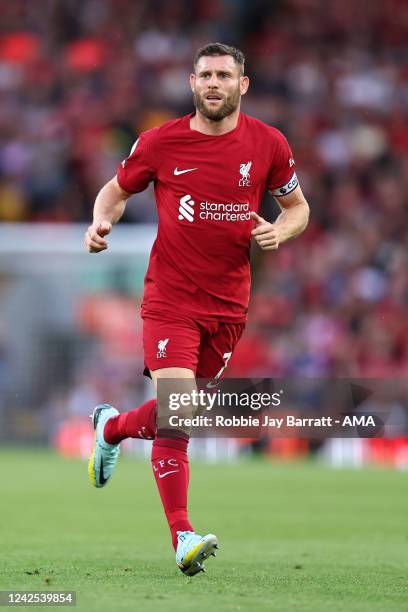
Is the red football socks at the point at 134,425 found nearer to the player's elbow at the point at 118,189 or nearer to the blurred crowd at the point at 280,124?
the player's elbow at the point at 118,189

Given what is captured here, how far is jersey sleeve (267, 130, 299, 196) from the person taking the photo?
23.2ft

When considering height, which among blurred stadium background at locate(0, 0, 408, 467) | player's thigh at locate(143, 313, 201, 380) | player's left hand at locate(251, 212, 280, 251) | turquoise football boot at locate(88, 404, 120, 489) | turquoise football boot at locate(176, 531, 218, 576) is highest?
blurred stadium background at locate(0, 0, 408, 467)

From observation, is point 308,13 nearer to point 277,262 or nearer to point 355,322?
point 277,262

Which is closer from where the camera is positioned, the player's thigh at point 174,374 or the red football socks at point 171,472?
the red football socks at point 171,472

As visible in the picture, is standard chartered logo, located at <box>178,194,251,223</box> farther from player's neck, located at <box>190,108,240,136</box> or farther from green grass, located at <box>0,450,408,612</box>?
green grass, located at <box>0,450,408,612</box>

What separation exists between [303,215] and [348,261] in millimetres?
11888

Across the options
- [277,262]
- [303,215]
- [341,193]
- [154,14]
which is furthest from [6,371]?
[303,215]

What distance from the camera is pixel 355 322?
18.1m

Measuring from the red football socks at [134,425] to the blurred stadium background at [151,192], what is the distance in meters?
9.49

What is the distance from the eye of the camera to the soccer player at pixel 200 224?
6.75m

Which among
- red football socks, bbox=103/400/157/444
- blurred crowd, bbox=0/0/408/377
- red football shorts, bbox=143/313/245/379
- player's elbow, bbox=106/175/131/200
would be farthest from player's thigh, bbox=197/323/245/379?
blurred crowd, bbox=0/0/408/377

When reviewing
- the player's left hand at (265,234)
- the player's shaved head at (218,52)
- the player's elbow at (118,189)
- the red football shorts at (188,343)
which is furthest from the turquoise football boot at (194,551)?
the player's shaved head at (218,52)

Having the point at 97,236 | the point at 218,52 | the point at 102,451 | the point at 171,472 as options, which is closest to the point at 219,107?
the point at 218,52

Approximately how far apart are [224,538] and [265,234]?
2.80 meters
